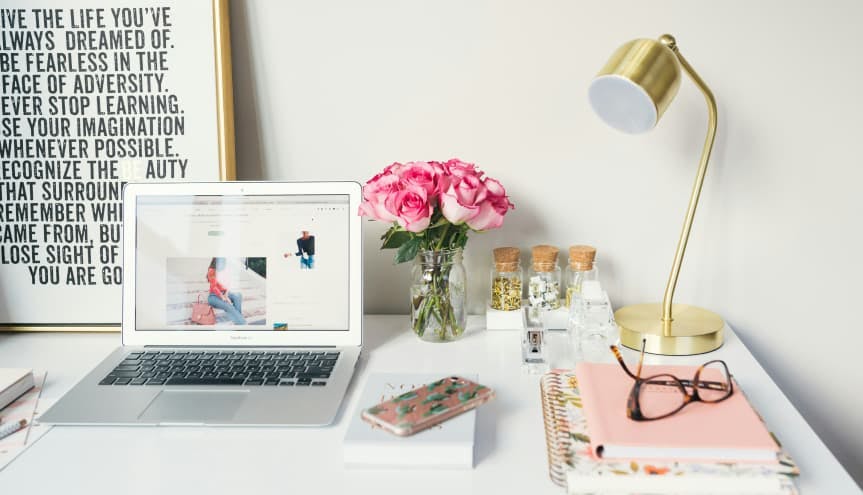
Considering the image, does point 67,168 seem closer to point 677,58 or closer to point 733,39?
point 677,58

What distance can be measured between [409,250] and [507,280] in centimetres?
20

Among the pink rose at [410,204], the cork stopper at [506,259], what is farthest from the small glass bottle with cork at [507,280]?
the pink rose at [410,204]

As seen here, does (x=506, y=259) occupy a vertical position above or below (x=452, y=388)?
above

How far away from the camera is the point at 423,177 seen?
103 centimetres

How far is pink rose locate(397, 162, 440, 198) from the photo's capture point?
3.34ft

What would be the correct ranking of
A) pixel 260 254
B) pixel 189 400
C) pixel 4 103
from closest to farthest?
1. pixel 189 400
2. pixel 260 254
3. pixel 4 103

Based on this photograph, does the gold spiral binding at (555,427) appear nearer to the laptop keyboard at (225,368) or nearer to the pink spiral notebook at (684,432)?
the pink spiral notebook at (684,432)

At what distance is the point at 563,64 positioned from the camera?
1.16 meters

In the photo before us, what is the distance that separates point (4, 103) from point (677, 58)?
1090 mm

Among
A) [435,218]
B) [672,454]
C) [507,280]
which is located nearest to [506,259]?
[507,280]

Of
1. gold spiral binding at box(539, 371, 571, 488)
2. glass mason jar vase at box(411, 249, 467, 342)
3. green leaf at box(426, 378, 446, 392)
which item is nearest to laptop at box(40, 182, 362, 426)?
glass mason jar vase at box(411, 249, 467, 342)

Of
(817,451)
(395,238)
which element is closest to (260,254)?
(395,238)

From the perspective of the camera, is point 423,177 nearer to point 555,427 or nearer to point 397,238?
point 397,238

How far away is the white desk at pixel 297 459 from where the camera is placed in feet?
2.32
